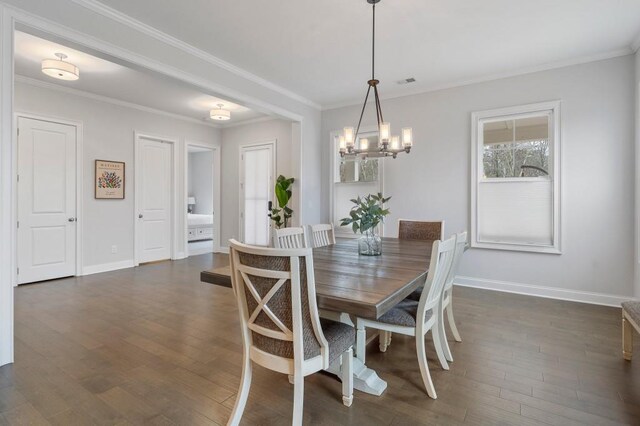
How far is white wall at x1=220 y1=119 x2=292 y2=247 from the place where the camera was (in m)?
6.23

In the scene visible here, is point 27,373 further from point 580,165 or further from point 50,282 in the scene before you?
point 580,165

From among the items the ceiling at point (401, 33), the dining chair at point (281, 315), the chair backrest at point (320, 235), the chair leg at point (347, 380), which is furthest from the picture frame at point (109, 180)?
the chair leg at point (347, 380)

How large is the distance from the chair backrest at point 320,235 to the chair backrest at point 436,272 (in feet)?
4.31

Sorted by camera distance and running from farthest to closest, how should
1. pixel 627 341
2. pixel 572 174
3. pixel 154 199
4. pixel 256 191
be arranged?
pixel 256 191, pixel 154 199, pixel 572 174, pixel 627 341

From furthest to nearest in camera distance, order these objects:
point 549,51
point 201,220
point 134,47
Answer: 1. point 201,220
2. point 549,51
3. point 134,47

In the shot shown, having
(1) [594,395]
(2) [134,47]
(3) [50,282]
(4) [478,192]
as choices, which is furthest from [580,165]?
(3) [50,282]

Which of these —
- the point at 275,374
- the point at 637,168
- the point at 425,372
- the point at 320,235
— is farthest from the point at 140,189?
the point at 637,168

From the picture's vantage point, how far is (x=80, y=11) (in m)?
2.63

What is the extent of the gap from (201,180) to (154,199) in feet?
16.6

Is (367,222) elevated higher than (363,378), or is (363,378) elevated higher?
(367,222)

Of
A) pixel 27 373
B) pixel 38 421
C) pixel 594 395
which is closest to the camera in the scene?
pixel 38 421

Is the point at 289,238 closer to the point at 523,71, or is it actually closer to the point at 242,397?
the point at 242,397

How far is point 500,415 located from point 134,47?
12.9ft

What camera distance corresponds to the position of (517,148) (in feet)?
13.6
